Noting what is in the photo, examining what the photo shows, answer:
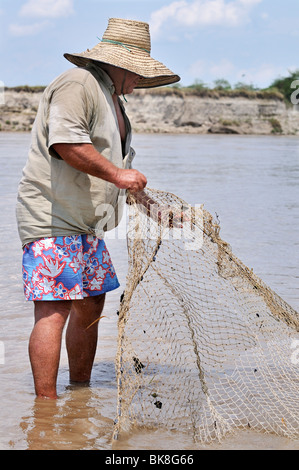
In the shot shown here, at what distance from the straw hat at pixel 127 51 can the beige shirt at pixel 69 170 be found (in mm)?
91

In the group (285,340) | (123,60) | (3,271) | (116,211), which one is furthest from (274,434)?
(3,271)

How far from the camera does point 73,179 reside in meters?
3.14

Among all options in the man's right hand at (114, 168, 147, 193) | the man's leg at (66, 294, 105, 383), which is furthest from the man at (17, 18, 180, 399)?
the man's leg at (66, 294, 105, 383)

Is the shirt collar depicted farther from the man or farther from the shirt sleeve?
the shirt sleeve

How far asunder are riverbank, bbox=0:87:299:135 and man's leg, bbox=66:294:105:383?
1756 inches

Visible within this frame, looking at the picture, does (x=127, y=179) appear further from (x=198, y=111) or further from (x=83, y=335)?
(x=198, y=111)

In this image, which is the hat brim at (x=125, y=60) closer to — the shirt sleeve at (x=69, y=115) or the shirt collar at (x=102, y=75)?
the shirt collar at (x=102, y=75)

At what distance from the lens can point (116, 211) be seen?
338 cm

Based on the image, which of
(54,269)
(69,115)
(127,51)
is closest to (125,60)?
(127,51)

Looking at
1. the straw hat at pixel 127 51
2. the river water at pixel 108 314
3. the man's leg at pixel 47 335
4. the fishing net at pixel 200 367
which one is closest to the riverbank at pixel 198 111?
the river water at pixel 108 314

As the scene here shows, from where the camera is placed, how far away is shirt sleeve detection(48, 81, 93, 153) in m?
2.95

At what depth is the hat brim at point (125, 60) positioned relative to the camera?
3139mm

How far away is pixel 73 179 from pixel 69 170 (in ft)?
0.14

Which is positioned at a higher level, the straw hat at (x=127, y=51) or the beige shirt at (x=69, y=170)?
the straw hat at (x=127, y=51)
